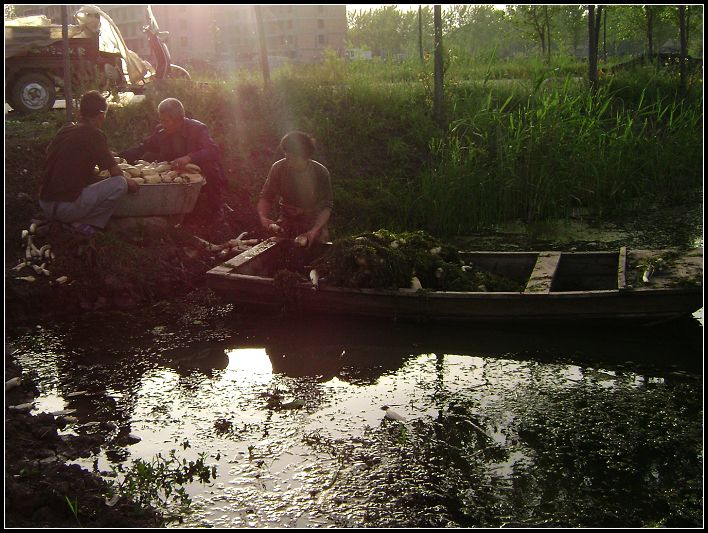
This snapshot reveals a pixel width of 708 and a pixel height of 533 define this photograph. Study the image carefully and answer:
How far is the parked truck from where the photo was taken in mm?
13648

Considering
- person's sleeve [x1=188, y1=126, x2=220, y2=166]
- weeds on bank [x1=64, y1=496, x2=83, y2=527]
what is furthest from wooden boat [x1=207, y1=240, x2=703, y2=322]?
weeds on bank [x1=64, y1=496, x2=83, y2=527]

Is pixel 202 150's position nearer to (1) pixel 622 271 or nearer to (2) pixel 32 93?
(1) pixel 622 271

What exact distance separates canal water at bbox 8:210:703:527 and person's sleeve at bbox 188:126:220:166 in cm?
210

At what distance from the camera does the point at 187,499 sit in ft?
14.2

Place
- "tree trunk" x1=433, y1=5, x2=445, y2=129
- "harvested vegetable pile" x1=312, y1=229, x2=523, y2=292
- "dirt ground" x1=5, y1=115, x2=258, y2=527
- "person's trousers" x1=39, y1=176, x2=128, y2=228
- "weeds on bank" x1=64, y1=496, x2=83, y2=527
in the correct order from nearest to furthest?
"weeds on bank" x1=64, y1=496, x2=83, y2=527 < "dirt ground" x1=5, y1=115, x2=258, y2=527 < "harvested vegetable pile" x1=312, y1=229, x2=523, y2=292 < "person's trousers" x1=39, y1=176, x2=128, y2=228 < "tree trunk" x1=433, y1=5, x2=445, y2=129

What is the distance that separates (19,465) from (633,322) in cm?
485

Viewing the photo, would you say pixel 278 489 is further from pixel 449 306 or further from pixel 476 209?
pixel 476 209

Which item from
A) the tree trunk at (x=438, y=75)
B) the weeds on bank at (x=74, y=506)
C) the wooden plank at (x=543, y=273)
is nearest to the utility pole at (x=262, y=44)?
Answer: the tree trunk at (x=438, y=75)

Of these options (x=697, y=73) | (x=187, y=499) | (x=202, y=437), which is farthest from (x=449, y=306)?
(x=697, y=73)

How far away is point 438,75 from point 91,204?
255 inches

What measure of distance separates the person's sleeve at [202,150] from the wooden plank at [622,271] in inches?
186

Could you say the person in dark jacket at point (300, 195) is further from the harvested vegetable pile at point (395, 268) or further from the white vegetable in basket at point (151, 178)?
the white vegetable in basket at point (151, 178)

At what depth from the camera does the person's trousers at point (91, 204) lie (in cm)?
824

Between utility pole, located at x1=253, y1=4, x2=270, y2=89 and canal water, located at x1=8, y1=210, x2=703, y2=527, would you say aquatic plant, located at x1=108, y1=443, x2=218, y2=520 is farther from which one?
utility pole, located at x1=253, y1=4, x2=270, y2=89
